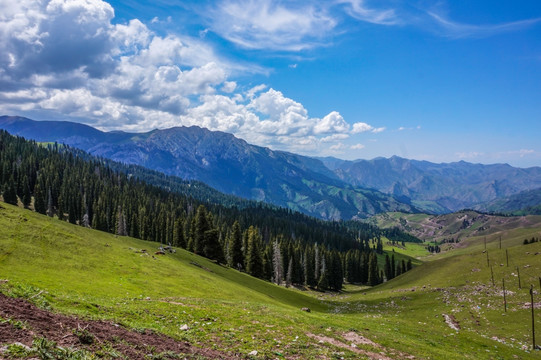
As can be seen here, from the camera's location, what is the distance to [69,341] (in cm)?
1061

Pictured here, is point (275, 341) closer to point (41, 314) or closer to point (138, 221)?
point (41, 314)

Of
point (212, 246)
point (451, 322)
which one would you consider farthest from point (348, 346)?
point (212, 246)

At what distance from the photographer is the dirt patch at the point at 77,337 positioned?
10.3 m

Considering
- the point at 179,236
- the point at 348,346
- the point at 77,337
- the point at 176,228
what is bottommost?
the point at 179,236

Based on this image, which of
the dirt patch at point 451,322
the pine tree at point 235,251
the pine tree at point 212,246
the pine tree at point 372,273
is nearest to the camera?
the dirt patch at point 451,322

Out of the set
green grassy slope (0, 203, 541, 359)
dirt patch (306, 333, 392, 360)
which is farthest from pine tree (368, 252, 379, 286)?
dirt patch (306, 333, 392, 360)

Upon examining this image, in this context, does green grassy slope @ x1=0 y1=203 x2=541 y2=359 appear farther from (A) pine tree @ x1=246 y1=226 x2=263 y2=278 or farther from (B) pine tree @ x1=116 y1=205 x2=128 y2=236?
(B) pine tree @ x1=116 y1=205 x2=128 y2=236

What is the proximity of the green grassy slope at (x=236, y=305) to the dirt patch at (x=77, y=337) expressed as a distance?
2181 millimetres

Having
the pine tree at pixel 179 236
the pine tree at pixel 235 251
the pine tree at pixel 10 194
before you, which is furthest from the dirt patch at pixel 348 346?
the pine tree at pixel 10 194

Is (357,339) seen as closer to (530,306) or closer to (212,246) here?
(530,306)

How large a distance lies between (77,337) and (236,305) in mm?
22801

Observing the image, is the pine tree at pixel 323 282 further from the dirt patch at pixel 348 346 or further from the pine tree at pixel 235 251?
the dirt patch at pixel 348 346

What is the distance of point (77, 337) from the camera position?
36.4 feet

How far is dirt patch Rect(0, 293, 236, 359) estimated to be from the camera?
10344mm
